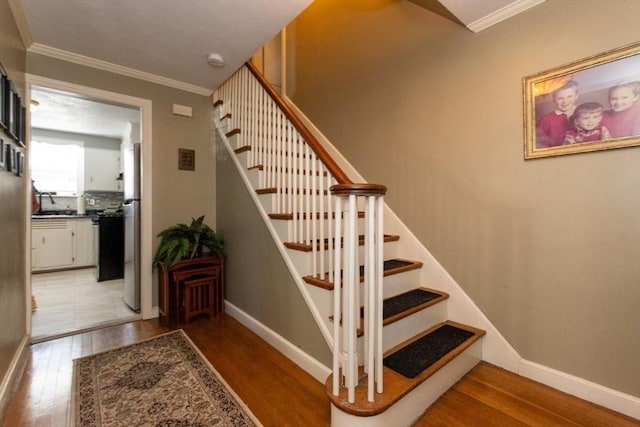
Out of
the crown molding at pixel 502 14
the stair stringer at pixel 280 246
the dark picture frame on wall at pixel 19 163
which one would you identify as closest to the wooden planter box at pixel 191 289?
the stair stringer at pixel 280 246

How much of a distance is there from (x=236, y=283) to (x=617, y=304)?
8.84ft

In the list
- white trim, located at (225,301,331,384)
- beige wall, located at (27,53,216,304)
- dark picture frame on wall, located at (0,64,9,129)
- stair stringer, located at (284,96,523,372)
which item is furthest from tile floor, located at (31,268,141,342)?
stair stringer, located at (284,96,523,372)

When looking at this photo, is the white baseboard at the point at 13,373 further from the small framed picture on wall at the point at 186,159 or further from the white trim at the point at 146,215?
the small framed picture on wall at the point at 186,159

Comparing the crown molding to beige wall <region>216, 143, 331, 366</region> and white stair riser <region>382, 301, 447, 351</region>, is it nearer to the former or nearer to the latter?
white stair riser <region>382, 301, 447, 351</region>

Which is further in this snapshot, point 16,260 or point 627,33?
point 16,260

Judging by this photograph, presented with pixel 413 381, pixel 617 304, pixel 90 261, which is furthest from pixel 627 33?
pixel 90 261

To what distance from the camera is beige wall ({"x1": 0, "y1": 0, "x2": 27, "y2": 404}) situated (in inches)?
62.7

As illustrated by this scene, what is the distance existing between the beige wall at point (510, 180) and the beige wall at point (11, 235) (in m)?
2.51

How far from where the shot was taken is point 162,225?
2904 mm

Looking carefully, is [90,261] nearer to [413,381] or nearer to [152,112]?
[152,112]

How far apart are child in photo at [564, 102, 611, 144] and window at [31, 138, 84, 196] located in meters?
6.89

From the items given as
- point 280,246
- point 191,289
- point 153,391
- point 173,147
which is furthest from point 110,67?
point 153,391

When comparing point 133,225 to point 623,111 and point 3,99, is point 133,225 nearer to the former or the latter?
point 3,99

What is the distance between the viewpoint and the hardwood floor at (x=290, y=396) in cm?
145
